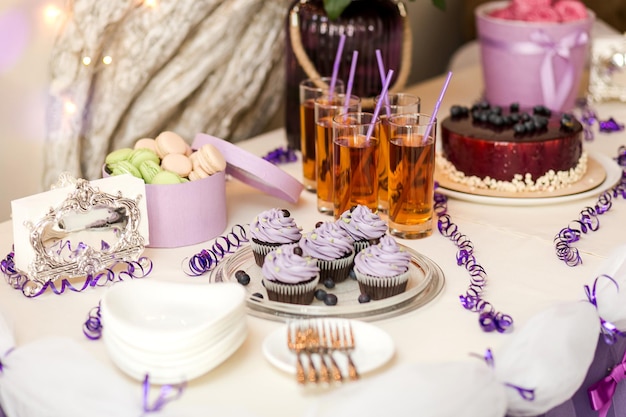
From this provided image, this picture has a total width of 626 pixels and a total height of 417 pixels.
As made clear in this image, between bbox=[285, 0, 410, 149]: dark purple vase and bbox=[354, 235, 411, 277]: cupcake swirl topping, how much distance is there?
593 mm

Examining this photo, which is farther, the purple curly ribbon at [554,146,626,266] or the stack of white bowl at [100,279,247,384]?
the purple curly ribbon at [554,146,626,266]

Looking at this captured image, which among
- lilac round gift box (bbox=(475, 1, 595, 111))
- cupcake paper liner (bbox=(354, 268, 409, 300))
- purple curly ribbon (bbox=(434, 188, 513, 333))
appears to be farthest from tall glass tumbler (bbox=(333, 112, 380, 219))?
lilac round gift box (bbox=(475, 1, 595, 111))

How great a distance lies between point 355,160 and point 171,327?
426 mm

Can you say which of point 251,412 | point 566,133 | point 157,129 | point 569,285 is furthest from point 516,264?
point 157,129

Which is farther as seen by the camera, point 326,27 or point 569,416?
point 326,27

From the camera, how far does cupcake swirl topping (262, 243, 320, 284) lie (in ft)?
3.30

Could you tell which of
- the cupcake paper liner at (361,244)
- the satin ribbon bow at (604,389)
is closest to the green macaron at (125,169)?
the cupcake paper liner at (361,244)

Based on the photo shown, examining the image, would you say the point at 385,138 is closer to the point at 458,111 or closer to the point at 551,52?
the point at 458,111

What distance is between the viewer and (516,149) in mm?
1410

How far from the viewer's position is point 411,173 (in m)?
1.21

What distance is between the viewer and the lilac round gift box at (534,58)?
5.91 ft

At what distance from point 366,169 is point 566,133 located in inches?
16.6

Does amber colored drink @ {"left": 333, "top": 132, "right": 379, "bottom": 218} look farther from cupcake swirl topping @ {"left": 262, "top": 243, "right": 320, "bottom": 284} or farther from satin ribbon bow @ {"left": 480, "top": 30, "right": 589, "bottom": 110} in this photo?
satin ribbon bow @ {"left": 480, "top": 30, "right": 589, "bottom": 110}

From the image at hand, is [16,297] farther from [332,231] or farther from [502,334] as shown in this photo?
[502,334]
